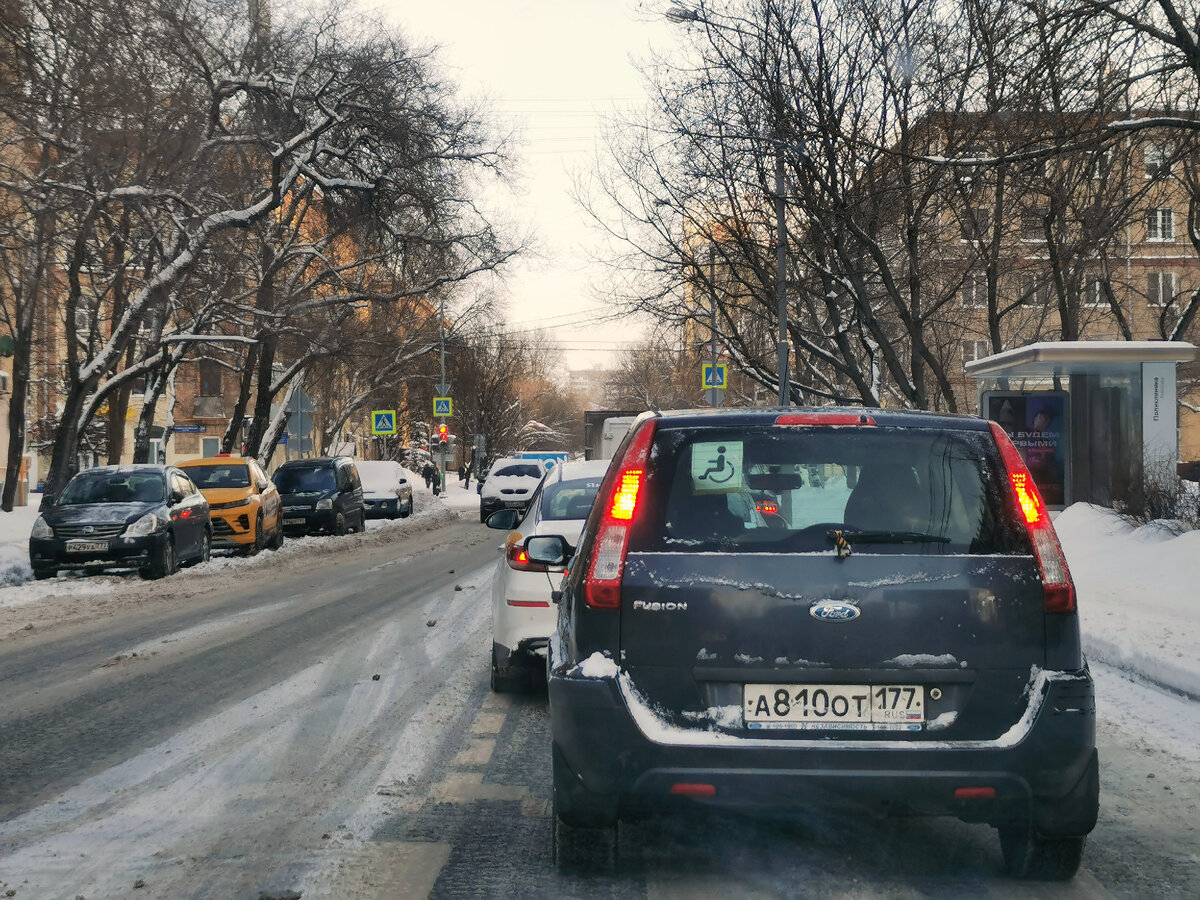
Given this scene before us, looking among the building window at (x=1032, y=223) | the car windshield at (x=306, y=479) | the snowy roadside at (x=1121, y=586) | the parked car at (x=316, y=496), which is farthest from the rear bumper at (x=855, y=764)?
the car windshield at (x=306, y=479)

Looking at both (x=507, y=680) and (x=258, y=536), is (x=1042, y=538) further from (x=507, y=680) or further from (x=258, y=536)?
(x=258, y=536)

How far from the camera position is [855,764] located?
13.3 ft

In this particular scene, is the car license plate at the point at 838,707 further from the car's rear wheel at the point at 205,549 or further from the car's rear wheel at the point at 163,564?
the car's rear wheel at the point at 205,549

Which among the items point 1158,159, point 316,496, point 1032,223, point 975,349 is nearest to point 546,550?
point 1158,159

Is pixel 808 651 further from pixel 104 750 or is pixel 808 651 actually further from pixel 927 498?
pixel 104 750

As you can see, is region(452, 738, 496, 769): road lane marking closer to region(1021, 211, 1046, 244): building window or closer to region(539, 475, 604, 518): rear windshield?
region(539, 475, 604, 518): rear windshield

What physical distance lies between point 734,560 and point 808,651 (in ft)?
1.15

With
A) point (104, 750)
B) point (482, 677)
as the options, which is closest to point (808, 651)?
point (104, 750)

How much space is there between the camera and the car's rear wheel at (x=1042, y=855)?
4.39 meters

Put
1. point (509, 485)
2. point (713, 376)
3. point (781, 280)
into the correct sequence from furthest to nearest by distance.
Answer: point (509, 485) → point (713, 376) → point (781, 280)

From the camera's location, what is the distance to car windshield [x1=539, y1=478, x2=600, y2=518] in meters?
9.44

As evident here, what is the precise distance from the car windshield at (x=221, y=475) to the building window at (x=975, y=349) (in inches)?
2010

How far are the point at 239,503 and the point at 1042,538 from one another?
788 inches

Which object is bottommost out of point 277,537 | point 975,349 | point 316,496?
point 277,537
